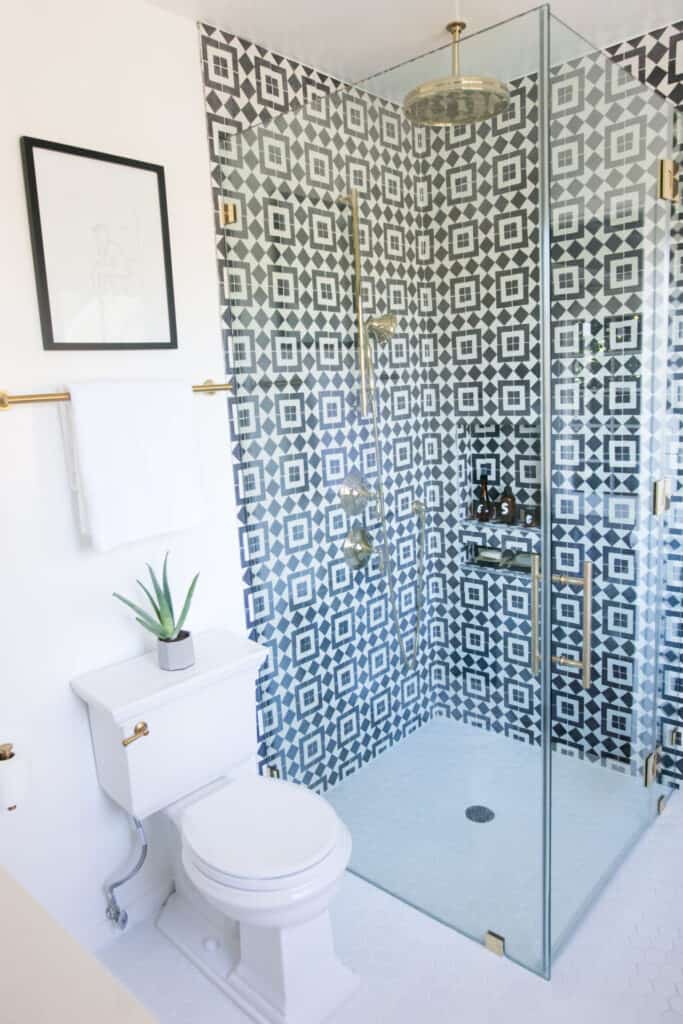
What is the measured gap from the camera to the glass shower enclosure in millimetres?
1816

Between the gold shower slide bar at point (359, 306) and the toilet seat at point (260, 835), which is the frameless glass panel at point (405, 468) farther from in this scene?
the toilet seat at point (260, 835)

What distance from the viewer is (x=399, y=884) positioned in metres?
2.22

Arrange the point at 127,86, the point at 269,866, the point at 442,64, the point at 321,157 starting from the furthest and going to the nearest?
the point at 321,157, the point at 127,86, the point at 442,64, the point at 269,866

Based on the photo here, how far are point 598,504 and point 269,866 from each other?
128 cm

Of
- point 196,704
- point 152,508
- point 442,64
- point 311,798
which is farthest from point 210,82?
point 311,798

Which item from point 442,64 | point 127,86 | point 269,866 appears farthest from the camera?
point 127,86

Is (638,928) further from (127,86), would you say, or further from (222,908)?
(127,86)

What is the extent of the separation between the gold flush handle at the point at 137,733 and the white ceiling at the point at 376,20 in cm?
197

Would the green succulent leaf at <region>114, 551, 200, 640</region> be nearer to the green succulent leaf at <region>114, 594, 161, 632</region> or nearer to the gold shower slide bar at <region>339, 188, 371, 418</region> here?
the green succulent leaf at <region>114, 594, 161, 632</region>

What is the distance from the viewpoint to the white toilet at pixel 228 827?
5.56 feet

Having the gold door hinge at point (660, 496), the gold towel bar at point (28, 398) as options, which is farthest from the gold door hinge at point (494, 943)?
the gold towel bar at point (28, 398)

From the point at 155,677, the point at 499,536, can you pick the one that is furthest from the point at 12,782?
the point at 499,536

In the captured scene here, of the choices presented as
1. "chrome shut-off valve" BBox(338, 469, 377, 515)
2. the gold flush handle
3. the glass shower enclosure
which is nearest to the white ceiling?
the glass shower enclosure

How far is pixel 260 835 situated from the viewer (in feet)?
5.87
